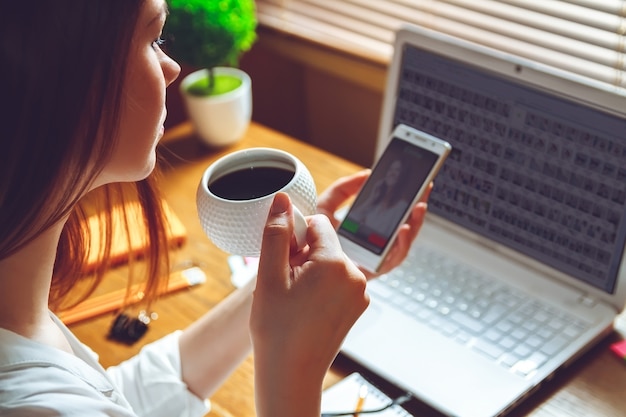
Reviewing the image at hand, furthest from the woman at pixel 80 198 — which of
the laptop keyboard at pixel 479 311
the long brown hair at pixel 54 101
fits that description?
the laptop keyboard at pixel 479 311

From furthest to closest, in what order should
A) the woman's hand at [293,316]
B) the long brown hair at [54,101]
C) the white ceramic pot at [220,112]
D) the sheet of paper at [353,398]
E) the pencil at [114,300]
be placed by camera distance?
the white ceramic pot at [220,112]
the pencil at [114,300]
the sheet of paper at [353,398]
the woman's hand at [293,316]
the long brown hair at [54,101]

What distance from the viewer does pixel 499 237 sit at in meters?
0.97

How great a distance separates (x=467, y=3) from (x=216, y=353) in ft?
2.55

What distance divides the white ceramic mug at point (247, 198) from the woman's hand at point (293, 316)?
0.10 ft

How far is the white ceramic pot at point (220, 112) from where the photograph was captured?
50.1 inches

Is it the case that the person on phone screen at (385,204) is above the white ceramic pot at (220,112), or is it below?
above

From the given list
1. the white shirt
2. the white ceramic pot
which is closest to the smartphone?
the white shirt

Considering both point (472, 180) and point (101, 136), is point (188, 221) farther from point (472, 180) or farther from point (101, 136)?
point (101, 136)

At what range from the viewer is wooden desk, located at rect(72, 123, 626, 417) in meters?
0.80

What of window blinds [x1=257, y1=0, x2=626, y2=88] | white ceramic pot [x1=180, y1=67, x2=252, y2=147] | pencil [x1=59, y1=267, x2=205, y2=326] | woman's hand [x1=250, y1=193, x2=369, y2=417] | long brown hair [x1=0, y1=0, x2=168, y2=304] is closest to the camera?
long brown hair [x1=0, y1=0, x2=168, y2=304]

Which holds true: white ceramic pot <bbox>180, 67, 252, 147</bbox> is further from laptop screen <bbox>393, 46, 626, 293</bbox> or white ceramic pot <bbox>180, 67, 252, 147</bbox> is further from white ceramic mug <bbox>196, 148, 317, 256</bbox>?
white ceramic mug <bbox>196, 148, 317, 256</bbox>

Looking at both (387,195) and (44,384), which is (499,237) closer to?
(387,195)

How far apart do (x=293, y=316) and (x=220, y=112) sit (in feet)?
2.42

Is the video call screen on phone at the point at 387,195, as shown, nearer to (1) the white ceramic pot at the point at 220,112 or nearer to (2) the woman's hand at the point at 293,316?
(2) the woman's hand at the point at 293,316
